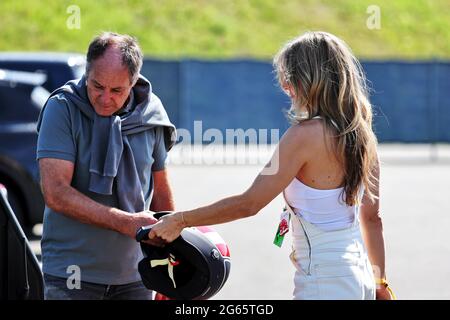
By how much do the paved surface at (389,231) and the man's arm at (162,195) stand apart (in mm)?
3646

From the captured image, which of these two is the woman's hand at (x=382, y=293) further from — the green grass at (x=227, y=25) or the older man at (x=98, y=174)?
the green grass at (x=227, y=25)

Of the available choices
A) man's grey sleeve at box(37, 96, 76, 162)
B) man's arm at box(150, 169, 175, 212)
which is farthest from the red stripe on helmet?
man's grey sleeve at box(37, 96, 76, 162)

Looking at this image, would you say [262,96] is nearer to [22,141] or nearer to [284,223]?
[22,141]

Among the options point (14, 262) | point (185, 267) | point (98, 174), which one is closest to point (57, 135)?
point (98, 174)

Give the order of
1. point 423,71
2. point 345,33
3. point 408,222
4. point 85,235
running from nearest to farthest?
point 85,235, point 408,222, point 423,71, point 345,33

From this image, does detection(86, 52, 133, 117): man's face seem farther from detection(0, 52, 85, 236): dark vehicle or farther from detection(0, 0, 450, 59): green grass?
detection(0, 0, 450, 59): green grass

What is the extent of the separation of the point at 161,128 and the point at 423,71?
2121 cm

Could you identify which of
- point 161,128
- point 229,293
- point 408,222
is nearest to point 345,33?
point 408,222

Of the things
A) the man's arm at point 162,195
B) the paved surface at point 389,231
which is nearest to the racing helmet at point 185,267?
the man's arm at point 162,195

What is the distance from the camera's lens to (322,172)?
3.69 metres

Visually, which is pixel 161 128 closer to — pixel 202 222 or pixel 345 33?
pixel 202 222

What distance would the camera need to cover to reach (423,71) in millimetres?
24859

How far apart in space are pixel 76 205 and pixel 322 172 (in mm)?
1025

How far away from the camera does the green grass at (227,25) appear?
3150 centimetres
